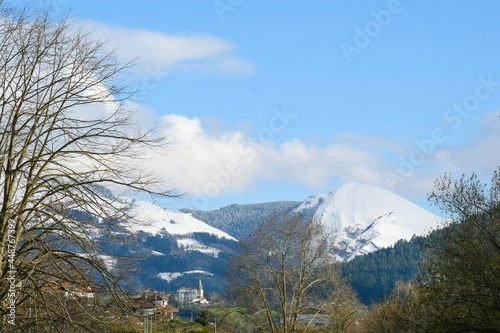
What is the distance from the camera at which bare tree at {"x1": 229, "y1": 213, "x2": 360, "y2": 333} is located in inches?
1351

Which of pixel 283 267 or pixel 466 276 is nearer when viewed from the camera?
pixel 466 276

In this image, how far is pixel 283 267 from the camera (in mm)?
36625

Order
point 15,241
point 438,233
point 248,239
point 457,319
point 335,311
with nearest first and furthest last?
1. point 15,241
2. point 457,319
3. point 438,233
4. point 248,239
5. point 335,311

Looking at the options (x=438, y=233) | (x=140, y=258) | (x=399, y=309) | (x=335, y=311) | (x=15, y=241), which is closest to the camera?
(x=15, y=241)

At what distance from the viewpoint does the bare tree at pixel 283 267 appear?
1351 inches

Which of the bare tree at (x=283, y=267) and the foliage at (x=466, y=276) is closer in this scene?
the foliage at (x=466, y=276)

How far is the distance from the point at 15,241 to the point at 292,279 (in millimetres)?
28588

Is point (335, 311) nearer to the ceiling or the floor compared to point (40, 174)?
nearer to the floor

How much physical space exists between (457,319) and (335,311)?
74.2 ft

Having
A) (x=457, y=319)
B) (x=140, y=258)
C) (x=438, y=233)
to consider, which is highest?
(x=438, y=233)

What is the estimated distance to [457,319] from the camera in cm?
1836

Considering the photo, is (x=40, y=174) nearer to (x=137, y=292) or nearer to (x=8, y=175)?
(x=8, y=175)

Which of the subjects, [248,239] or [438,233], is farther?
[248,239]

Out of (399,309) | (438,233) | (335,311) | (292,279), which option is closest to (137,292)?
(438,233)
